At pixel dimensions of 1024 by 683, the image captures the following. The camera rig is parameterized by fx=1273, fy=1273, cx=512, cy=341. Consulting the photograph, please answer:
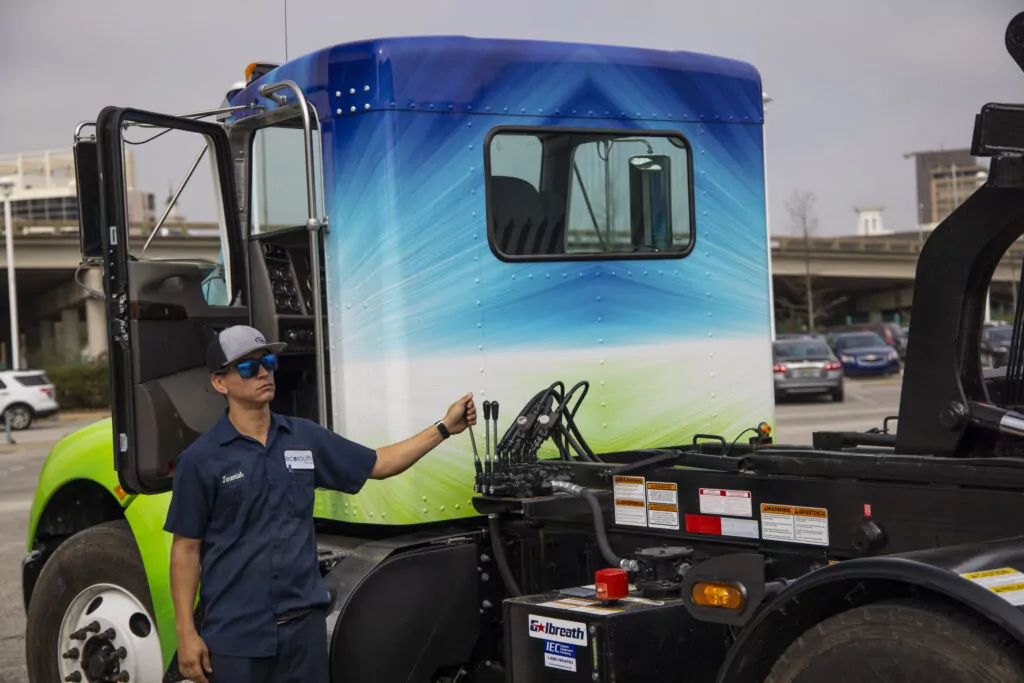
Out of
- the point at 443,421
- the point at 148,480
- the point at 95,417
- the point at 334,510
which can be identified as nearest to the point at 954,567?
the point at 443,421

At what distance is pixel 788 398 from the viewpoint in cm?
3153

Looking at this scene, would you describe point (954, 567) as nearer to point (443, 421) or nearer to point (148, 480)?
point (443, 421)

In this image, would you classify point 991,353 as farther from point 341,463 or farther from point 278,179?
point 278,179

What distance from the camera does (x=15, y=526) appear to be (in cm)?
1395

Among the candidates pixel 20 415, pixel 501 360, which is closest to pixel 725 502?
pixel 501 360

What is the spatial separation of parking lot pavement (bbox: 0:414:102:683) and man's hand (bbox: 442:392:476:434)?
382 cm

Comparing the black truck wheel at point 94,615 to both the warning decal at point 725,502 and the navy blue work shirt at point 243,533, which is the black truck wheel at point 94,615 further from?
the warning decal at point 725,502

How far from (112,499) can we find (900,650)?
4117 millimetres

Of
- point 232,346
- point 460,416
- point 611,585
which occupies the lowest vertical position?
point 611,585

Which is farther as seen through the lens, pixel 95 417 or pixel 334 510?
pixel 95 417

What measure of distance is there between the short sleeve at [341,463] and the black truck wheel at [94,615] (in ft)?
4.61

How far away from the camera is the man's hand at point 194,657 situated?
4.19 m

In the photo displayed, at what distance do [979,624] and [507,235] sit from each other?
269 centimetres

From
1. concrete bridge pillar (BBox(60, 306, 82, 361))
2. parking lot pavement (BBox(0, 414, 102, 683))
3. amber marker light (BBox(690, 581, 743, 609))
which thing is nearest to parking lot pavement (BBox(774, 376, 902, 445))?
parking lot pavement (BBox(0, 414, 102, 683))
